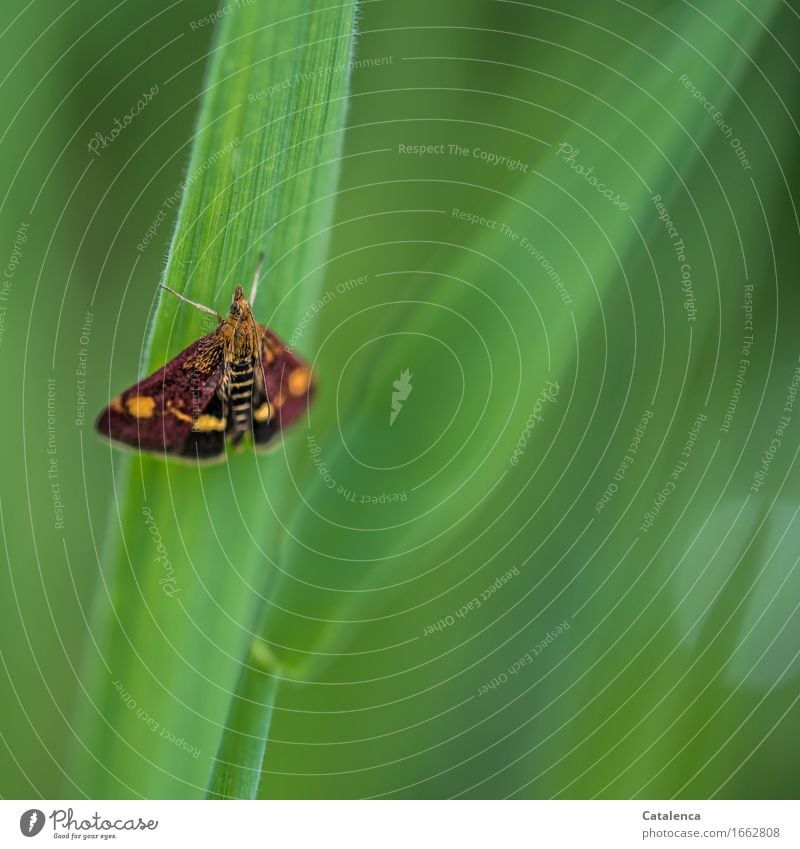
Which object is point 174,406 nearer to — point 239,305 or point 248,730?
point 239,305

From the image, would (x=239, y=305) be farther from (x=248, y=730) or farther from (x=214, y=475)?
(x=248, y=730)

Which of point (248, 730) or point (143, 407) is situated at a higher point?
point (143, 407)

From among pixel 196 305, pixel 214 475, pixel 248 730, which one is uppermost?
pixel 196 305

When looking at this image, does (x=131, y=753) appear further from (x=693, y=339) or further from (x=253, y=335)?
(x=693, y=339)

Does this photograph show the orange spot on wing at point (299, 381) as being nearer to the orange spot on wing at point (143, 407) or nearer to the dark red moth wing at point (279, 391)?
the dark red moth wing at point (279, 391)

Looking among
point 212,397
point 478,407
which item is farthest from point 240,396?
point 478,407

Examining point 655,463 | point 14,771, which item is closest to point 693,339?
point 655,463

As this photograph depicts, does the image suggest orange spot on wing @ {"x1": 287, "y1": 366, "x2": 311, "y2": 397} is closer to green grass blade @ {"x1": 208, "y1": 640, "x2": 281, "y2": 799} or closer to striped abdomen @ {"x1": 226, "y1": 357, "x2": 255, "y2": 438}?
striped abdomen @ {"x1": 226, "y1": 357, "x2": 255, "y2": 438}
